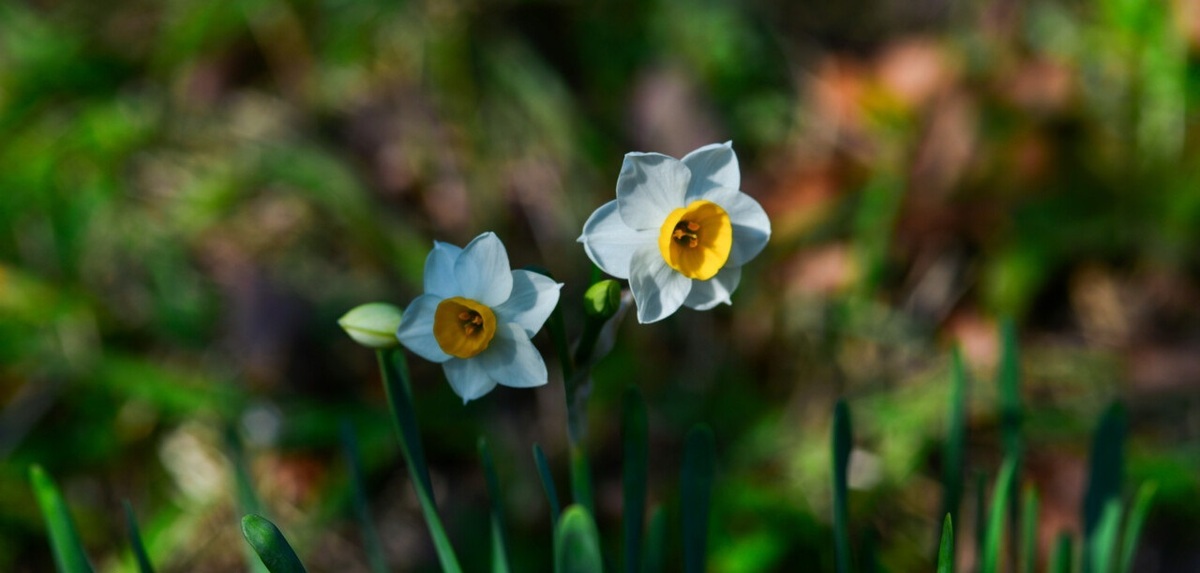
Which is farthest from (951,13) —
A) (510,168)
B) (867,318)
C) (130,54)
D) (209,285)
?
(130,54)

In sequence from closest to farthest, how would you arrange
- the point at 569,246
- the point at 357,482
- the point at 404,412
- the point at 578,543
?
1. the point at 578,543
2. the point at 404,412
3. the point at 357,482
4. the point at 569,246

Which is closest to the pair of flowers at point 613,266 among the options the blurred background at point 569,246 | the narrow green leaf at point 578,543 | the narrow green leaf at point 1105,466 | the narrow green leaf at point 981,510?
the narrow green leaf at point 578,543

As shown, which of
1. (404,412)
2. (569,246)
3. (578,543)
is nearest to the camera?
(578,543)

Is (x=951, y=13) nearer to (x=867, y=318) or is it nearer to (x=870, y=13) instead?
(x=870, y=13)

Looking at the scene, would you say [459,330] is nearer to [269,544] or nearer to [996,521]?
[269,544]

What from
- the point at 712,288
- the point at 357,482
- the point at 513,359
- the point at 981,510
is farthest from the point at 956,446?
the point at 357,482

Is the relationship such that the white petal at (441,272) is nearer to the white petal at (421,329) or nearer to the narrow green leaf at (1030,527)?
the white petal at (421,329)
